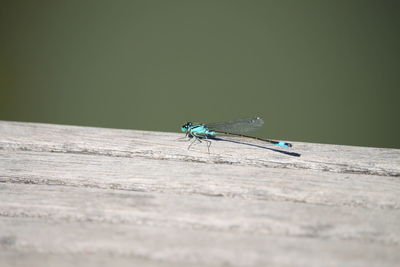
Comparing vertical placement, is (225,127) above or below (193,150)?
above

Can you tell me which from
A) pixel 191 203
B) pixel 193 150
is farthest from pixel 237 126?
pixel 191 203

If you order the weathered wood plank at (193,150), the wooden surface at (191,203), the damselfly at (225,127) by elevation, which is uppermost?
the damselfly at (225,127)

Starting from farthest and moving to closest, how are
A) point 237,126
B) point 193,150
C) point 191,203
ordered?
1. point 237,126
2. point 193,150
3. point 191,203

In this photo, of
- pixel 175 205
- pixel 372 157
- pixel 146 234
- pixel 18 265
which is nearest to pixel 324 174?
pixel 372 157

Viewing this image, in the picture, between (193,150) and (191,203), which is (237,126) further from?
(191,203)

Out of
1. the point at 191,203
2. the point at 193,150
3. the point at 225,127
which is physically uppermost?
the point at 225,127

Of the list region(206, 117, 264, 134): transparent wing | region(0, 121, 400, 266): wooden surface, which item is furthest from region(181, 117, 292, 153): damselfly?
region(0, 121, 400, 266): wooden surface

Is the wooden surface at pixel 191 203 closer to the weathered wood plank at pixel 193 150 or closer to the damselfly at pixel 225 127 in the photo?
the weathered wood plank at pixel 193 150

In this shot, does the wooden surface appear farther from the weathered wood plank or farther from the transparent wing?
the transparent wing

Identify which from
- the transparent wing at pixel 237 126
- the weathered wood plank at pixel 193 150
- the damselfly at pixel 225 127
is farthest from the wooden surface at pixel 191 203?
the transparent wing at pixel 237 126
